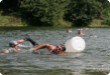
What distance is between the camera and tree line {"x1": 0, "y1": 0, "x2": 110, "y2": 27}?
2628 inches

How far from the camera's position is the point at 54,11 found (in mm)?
69000

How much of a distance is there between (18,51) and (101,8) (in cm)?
5342

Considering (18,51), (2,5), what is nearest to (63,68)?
(18,51)

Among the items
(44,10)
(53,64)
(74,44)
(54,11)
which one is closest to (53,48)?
(74,44)

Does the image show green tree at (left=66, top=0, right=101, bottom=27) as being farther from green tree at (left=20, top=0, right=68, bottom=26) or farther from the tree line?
green tree at (left=20, top=0, right=68, bottom=26)

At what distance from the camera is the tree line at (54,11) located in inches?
2628

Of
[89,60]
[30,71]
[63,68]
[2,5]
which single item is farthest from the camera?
[2,5]

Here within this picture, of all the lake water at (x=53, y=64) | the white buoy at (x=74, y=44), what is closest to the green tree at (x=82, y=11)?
the lake water at (x=53, y=64)

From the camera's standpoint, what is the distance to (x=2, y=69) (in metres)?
15.6

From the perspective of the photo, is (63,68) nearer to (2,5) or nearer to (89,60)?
(89,60)

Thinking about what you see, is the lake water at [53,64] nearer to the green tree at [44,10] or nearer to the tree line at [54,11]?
the tree line at [54,11]

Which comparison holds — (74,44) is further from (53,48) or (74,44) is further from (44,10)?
(44,10)

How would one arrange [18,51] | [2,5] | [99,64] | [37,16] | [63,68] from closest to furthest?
[63,68] < [99,64] < [18,51] < [2,5] < [37,16]

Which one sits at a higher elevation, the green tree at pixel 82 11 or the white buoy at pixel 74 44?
the white buoy at pixel 74 44
